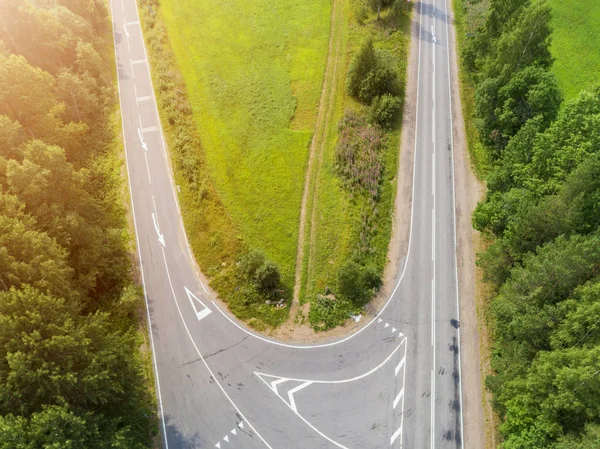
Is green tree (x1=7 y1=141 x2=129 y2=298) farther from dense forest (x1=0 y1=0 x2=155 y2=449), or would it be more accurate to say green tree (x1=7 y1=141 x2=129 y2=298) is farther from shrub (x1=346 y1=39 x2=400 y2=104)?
shrub (x1=346 y1=39 x2=400 y2=104)

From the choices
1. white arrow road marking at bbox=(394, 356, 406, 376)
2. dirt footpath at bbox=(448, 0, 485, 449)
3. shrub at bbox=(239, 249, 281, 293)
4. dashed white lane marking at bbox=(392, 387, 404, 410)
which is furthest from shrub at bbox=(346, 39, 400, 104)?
dashed white lane marking at bbox=(392, 387, 404, 410)

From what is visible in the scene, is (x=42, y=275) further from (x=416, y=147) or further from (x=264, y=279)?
(x=416, y=147)

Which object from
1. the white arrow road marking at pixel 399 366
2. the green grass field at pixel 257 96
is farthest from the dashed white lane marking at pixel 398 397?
the green grass field at pixel 257 96

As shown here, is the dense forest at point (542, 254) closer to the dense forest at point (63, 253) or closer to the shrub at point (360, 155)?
the shrub at point (360, 155)

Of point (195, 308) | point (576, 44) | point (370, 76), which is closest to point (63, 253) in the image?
point (195, 308)

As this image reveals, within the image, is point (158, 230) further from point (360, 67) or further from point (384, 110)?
point (360, 67)

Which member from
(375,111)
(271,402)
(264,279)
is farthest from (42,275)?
(375,111)
